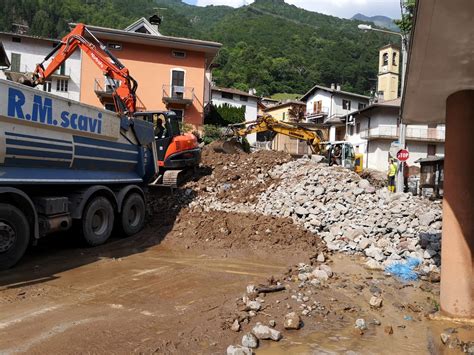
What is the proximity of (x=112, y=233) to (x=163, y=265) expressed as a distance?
2.93 metres

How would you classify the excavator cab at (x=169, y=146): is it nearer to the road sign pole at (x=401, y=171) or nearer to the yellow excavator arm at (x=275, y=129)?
the yellow excavator arm at (x=275, y=129)

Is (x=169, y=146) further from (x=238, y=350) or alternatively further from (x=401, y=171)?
(x=238, y=350)

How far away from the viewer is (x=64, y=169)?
834 centimetres

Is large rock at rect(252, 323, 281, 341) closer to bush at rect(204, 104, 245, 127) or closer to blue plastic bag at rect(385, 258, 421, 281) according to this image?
blue plastic bag at rect(385, 258, 421, 281)

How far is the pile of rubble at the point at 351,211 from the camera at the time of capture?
384 inches

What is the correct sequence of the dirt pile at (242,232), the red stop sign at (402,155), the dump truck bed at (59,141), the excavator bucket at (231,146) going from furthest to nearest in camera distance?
the excavator bucket at (231,146) < the red stop sign at (402,155) < the dirt pile at (242,232) < the dump truck bed at (59,141)

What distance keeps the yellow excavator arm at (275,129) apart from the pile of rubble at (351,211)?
247 inches

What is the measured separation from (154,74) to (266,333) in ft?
96.7

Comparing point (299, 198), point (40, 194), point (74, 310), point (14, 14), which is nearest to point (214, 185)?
point (299, 198)

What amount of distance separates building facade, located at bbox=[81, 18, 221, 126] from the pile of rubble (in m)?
18.5

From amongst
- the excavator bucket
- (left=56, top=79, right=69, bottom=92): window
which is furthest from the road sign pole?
(left=56, top=79, right=69, bottom=92): window

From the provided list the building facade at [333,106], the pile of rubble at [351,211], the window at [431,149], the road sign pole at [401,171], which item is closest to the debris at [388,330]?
the pile of rubble at [351,211]

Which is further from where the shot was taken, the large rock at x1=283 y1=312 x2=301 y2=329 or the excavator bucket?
the excavator bucket

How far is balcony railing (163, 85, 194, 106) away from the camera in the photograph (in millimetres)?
31972
